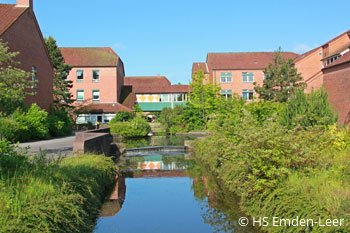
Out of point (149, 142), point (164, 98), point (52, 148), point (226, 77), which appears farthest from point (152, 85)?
point (52, 148)

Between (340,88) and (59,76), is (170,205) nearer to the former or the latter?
(340,88)

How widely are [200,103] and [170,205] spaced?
120ft

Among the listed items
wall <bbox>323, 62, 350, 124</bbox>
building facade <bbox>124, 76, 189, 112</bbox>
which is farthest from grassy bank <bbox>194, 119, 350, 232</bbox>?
building facade <bbox>124, 76, 189, 112</bbox>

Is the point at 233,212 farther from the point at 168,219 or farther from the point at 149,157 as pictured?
the point at 149,157

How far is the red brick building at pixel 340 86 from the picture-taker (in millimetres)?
28000

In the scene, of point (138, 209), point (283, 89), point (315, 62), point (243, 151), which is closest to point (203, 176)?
point (138, 209)

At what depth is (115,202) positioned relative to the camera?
1433 cm

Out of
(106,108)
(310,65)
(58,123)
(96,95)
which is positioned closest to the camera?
(58,123)

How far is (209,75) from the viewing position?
67.0 meters

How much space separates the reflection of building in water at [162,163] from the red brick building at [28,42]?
13.1m

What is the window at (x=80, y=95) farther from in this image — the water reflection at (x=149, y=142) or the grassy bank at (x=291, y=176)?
the grassy bank at (x=291, y=176)

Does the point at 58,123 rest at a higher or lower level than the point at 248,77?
lower

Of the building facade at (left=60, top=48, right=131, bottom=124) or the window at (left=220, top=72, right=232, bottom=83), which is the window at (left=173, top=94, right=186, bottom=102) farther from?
the building facade at (left=60, top=48, right=131, bottom=124)

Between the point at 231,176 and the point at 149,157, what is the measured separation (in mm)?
15109
